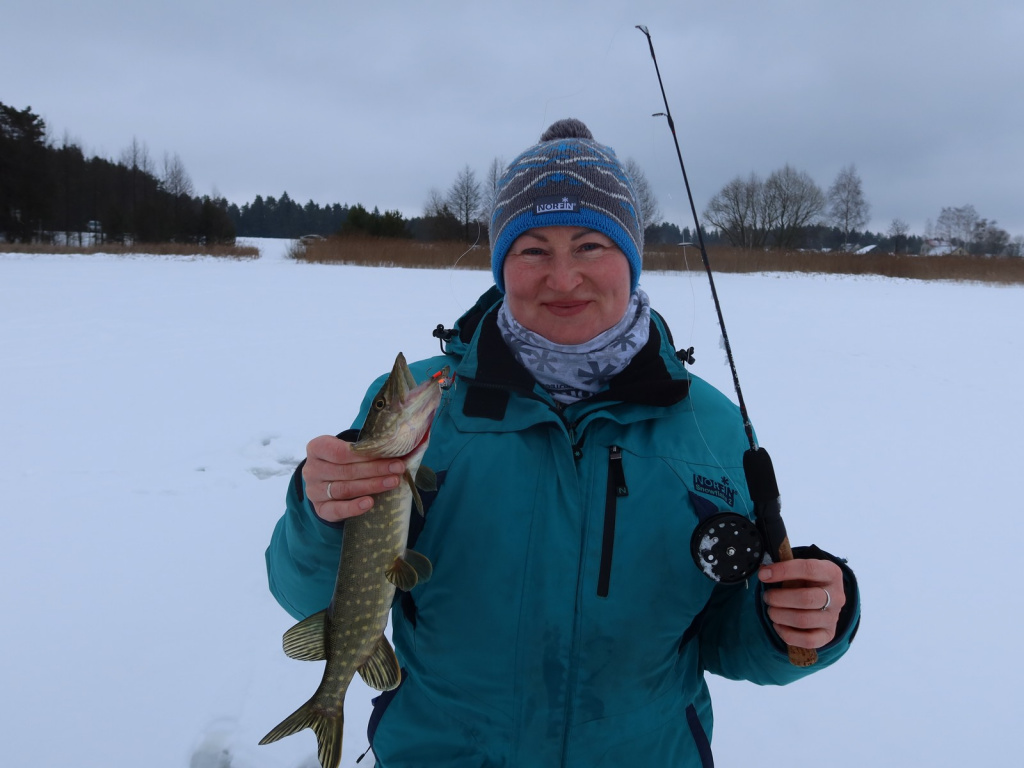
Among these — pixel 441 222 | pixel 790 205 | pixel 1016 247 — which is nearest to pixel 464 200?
pixel 441 222

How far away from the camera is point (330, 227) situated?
6341cm

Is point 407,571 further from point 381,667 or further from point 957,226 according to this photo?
point 957,226

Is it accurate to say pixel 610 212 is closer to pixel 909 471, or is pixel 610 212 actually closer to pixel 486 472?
pixel 486 472

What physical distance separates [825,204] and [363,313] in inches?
1313

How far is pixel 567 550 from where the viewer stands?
1.42 metres

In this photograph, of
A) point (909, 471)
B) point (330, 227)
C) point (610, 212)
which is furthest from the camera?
point (330, 227)

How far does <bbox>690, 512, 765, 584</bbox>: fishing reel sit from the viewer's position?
1355 millimetres

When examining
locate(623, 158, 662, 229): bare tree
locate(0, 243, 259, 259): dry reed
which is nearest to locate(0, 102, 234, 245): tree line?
locate(0, 243, 259, 259): dry reed

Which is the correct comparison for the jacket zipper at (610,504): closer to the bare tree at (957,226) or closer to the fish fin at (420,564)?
the fish fin at (420,564)

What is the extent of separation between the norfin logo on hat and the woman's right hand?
792mm

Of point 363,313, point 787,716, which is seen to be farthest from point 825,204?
point 787,716

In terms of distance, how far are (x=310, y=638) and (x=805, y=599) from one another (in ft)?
3.55

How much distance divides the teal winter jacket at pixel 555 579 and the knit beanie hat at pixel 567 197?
1.21 ft

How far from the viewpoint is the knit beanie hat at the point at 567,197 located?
164cm
